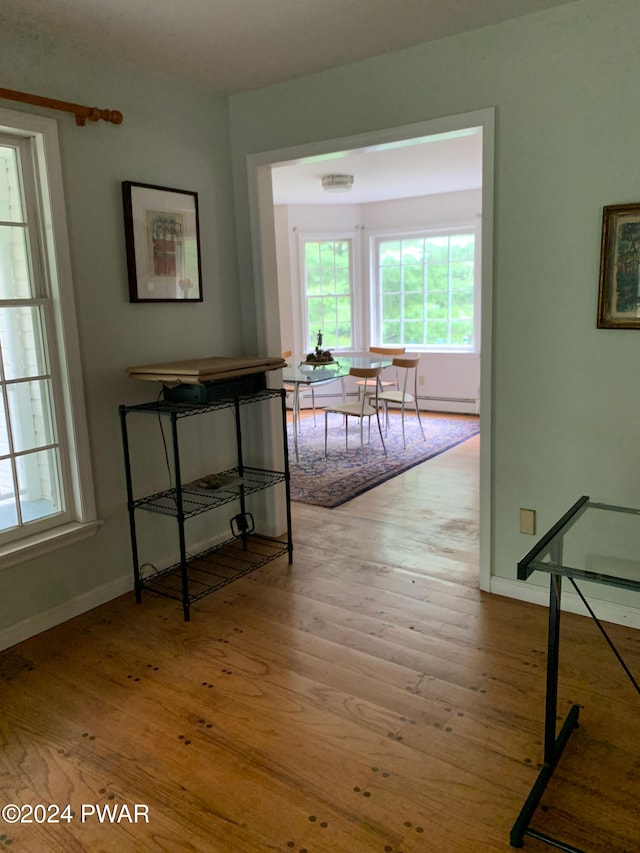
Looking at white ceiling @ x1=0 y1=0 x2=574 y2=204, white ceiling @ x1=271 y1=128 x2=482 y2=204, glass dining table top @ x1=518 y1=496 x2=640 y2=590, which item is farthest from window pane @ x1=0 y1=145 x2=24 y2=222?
glass dining table top @ x1=518 y1=496 x2=640 y2=590

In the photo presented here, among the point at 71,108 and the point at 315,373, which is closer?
the point at 71,108

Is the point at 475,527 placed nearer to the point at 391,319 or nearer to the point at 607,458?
the point at 607,458

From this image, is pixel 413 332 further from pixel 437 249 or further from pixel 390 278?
pixel 437 249

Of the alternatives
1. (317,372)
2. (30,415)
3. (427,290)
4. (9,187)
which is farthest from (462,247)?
(30,415)

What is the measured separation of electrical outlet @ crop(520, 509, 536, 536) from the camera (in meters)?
2.89

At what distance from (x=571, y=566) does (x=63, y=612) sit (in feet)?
7.41

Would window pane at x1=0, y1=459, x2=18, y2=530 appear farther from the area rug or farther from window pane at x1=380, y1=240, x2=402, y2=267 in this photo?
window pane at x1=380, y1=240, x2=402, y2=267

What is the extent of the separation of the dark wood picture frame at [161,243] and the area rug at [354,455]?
6.17ft

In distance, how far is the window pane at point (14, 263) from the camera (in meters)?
2.59

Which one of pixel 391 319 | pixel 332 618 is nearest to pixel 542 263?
pixel 332 618

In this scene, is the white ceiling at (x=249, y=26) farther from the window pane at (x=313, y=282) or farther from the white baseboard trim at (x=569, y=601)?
the window pane at (x=313, y=282)

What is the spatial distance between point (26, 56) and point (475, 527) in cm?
329

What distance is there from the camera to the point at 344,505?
14.4ft

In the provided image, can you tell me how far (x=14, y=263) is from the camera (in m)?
2.63
